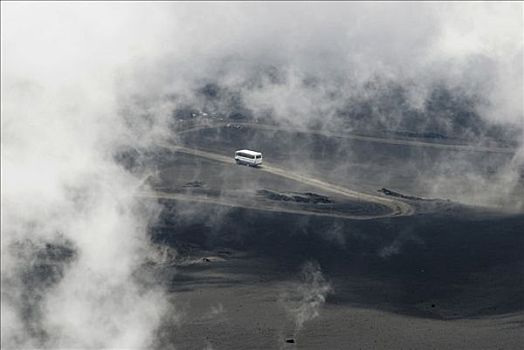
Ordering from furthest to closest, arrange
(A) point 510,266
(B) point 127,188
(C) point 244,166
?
(C) point 244,166 < (B) point 127,188 < (A) point 510,266

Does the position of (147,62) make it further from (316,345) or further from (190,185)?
(316,345)

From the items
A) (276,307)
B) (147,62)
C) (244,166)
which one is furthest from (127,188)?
(147,62)

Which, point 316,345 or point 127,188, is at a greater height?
point 127,188

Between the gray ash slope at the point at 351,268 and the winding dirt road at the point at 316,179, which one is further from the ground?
the winding dirt road at the point at 316,179

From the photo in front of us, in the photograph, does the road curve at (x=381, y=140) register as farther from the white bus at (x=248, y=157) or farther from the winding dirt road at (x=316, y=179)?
the white bus at (x=248, y=157)

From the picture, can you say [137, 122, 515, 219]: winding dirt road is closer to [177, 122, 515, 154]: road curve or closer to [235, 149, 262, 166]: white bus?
[177, 122, 515, 154]: road curve

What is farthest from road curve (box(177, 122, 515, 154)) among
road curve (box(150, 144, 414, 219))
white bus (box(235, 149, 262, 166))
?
white bus (box(235, 149, 262, 166))

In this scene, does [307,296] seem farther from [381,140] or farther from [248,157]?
[381,140]

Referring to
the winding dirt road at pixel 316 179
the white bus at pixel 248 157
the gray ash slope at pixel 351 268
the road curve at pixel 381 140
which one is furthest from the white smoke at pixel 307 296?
the road curve at pixel 381 140
